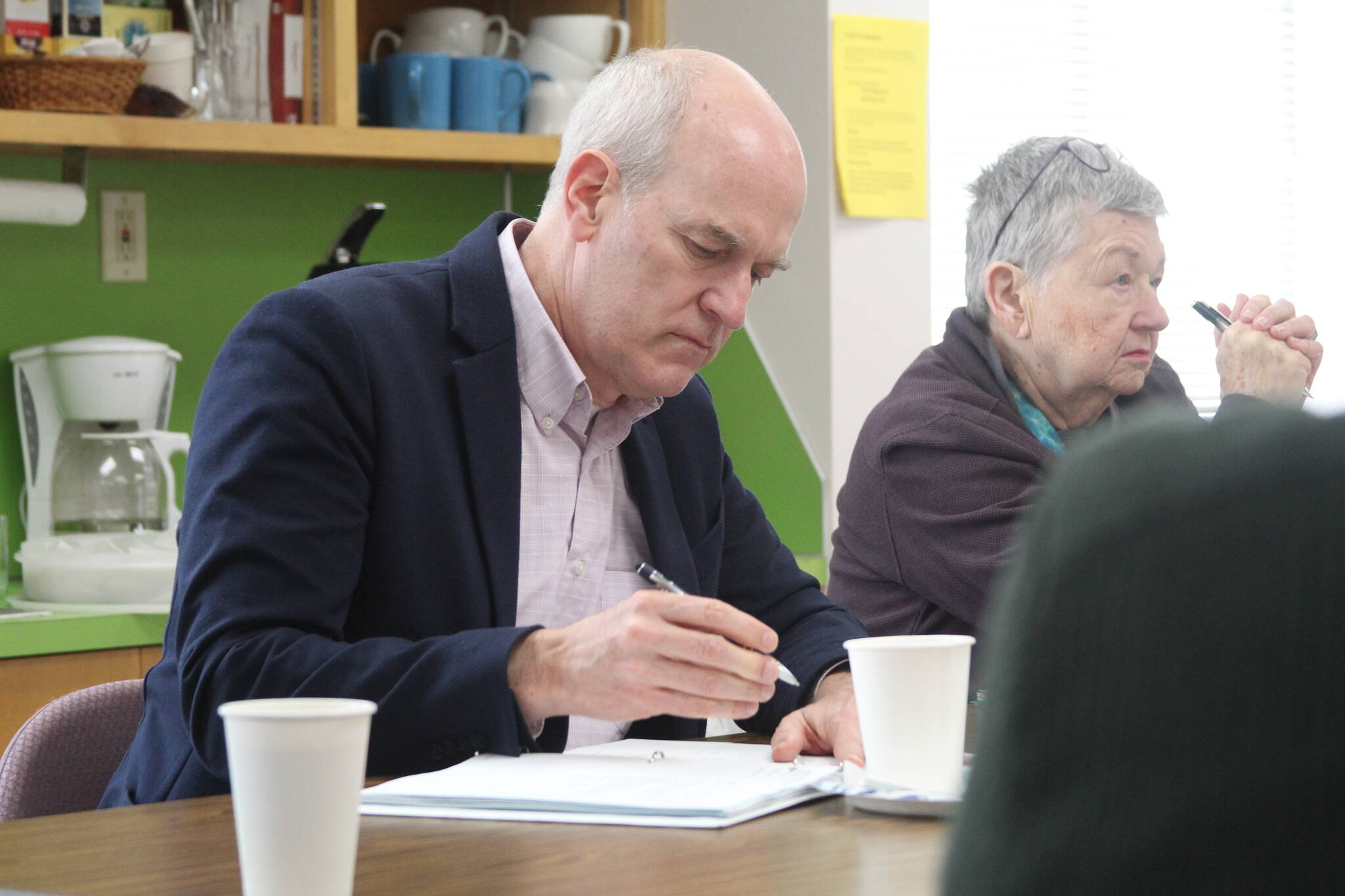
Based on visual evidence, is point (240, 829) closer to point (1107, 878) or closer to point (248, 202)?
Result: point (1107, 878)

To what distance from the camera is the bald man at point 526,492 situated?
3.78 ft

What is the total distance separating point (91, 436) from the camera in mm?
2604

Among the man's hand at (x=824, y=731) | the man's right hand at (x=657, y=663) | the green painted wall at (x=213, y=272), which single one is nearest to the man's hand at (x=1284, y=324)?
the green painted wall at (x=213, y=272)

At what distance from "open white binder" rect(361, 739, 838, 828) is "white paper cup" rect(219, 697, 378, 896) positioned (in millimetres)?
191

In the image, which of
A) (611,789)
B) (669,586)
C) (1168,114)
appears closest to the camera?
(611,789)

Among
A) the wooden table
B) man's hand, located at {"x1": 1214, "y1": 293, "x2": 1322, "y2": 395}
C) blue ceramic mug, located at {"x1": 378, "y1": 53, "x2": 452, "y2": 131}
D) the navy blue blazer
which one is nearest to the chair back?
the navy blue blazer

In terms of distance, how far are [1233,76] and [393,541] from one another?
337 centimetres

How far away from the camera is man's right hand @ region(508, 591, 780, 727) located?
1068 millimetres

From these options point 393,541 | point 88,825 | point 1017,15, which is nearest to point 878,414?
point 393,541

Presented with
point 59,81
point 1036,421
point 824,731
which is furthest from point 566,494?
point 59,81

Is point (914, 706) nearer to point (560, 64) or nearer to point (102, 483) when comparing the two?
point (102, 483)

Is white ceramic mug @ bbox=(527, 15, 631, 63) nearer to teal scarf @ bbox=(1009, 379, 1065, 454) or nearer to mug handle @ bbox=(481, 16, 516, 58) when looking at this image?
mug handle @ bbox=(481, 16, 516, 58)

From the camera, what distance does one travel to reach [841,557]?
208 centimetres

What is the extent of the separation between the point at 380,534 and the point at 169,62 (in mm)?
1589
